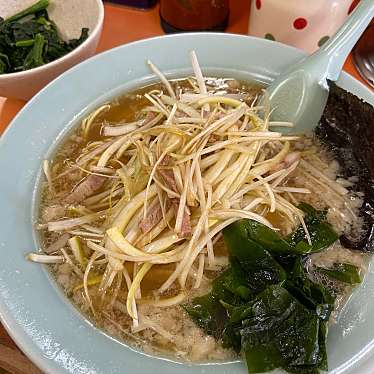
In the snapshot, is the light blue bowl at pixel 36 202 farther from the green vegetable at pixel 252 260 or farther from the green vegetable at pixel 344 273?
the green vegetable at pixel 252 260

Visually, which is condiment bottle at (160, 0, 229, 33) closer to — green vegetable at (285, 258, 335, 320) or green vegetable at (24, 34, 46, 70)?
green vegetable at (24, 34, 46, 70)

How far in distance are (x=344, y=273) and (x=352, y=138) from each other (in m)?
0.35

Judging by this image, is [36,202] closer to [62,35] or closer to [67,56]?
[67,56]

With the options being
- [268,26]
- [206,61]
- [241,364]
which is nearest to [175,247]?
[241,364]

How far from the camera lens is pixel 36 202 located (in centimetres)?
110

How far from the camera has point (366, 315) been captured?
93cm

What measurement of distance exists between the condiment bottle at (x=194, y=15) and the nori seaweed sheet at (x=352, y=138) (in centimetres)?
53

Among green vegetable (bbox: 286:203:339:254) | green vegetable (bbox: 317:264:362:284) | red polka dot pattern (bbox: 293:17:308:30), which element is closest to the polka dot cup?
red polka dot pattern (bbox: 293:17:308:30)

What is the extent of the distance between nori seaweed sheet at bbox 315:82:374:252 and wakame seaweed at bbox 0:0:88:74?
73cm

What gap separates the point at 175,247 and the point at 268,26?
0.78 metres

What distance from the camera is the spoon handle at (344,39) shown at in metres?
1.22

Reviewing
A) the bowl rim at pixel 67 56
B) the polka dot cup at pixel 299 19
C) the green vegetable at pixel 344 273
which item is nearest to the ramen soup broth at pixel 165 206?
the green vegetable at pixel 344 273

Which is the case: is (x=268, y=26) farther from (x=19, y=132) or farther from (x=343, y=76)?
(x=19, y=132)

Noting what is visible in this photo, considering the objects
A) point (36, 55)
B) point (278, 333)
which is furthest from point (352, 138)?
point (36, 55)
